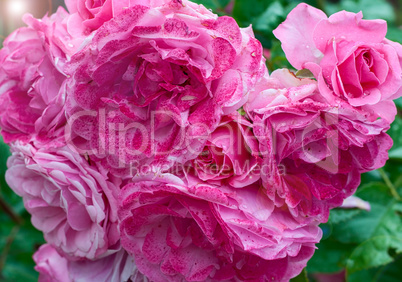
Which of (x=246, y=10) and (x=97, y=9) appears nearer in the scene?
(x=97, y=9)

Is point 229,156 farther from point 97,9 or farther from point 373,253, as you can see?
point 373,253

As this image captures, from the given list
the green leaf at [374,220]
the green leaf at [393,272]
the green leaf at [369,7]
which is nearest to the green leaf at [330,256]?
the green leaf at [374,220]

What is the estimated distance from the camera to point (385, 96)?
379 millimetres

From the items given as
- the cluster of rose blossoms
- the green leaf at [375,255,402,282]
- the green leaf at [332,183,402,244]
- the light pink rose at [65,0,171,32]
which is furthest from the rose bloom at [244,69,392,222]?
the green leaf at [375,255,402,282]

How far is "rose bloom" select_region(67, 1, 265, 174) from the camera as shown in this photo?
1.17 feet

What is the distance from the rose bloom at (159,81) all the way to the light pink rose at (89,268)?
0.13 meters

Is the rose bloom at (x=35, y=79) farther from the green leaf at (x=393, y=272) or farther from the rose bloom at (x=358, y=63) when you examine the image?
the green leaf at (x=393, y=272)

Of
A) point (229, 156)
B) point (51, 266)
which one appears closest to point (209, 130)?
point (229, 156)

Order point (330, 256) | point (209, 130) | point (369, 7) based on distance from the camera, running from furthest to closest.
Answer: point (369, 7) < point (330, 256) < point (209, 130)

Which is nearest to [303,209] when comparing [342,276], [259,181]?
[259,181]

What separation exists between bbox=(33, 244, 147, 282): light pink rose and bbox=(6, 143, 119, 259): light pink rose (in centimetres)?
2

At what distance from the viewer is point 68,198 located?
435 mm

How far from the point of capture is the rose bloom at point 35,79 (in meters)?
0.43

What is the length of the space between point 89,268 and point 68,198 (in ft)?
0.32
